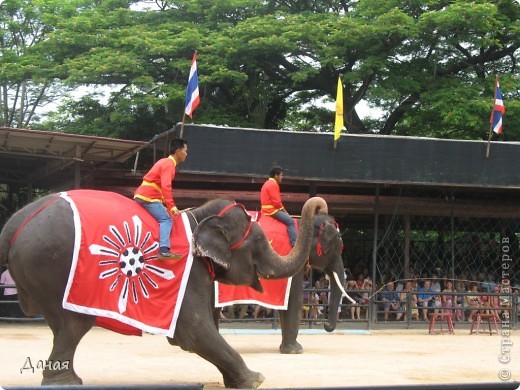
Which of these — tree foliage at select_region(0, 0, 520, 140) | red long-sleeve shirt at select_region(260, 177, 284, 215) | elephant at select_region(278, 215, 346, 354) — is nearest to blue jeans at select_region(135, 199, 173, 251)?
elephant at select_region(278, 215, 346, 354)

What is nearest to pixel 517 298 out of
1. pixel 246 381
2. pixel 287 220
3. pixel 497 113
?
pixel 497 113

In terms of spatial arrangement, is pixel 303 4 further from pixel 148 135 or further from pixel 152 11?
pixel 148 135

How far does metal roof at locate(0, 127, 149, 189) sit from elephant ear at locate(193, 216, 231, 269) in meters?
8.19

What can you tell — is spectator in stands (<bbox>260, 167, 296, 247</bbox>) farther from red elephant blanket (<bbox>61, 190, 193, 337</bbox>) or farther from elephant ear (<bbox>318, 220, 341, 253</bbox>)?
red elephant blanket (<bbox>61, 190, 193, 337</bbox>)

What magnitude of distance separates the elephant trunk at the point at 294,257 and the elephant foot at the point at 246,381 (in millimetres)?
999

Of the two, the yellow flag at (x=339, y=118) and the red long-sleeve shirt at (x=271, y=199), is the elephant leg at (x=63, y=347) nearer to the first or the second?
the red long-sleeve shirt at (x=271, y=199)

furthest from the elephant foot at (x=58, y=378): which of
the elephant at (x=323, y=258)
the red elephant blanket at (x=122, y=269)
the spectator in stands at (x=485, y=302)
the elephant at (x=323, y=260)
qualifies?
the spectator in stands at (x=485, y=302)

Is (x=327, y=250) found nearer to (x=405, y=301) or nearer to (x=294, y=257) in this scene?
(x=294, y=257)

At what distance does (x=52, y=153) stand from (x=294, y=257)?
1055cm

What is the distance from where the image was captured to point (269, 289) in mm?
11906

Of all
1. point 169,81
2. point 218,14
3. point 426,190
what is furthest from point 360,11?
point 426,190

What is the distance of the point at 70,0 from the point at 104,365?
2127 cm

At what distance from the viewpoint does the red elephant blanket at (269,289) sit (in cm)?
1127

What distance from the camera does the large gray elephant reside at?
7.24 m
